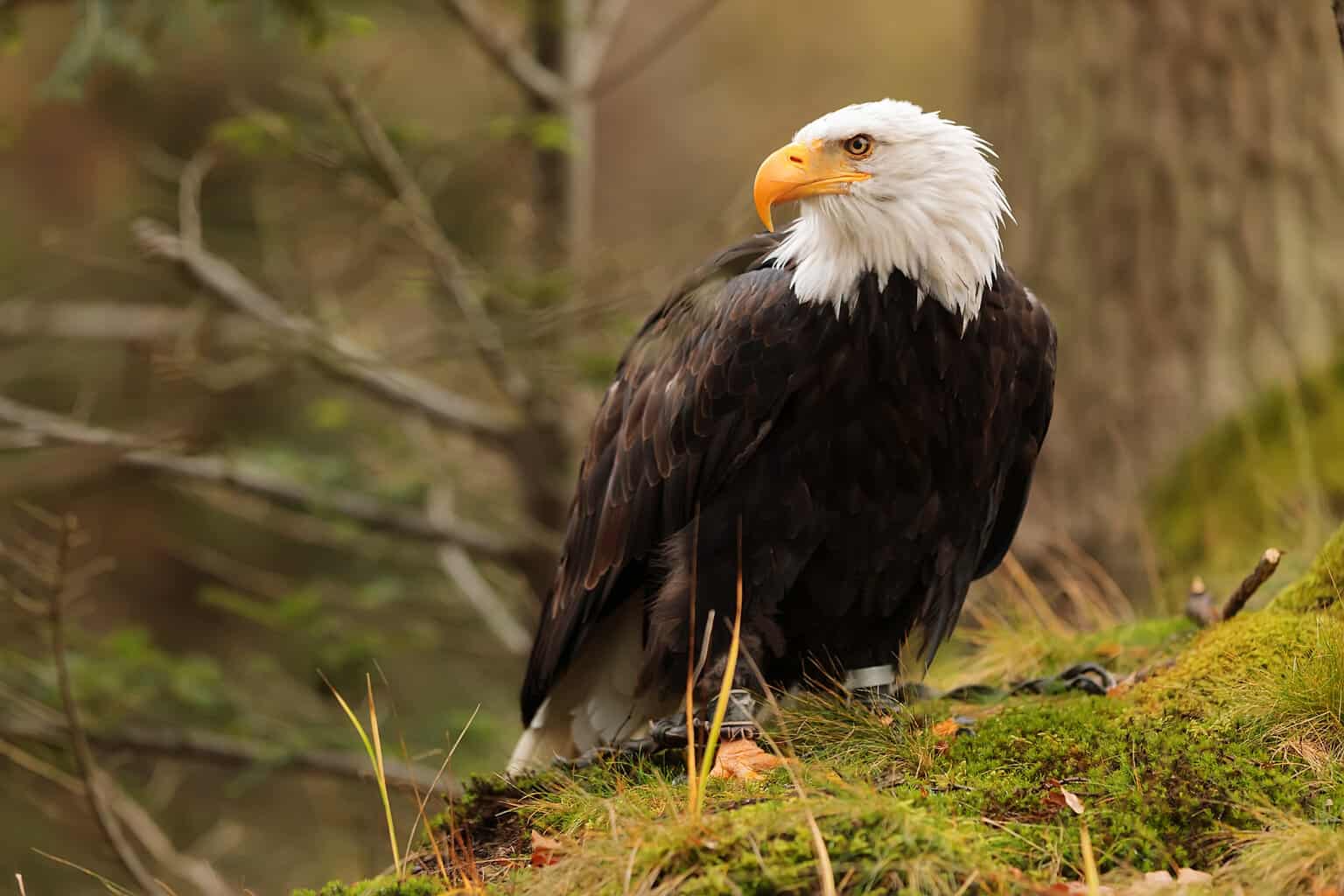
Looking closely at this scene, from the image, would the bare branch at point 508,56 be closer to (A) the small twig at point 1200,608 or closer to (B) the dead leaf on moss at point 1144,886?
(A) the small twig at point 1200,608

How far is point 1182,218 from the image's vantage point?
21.4 ft

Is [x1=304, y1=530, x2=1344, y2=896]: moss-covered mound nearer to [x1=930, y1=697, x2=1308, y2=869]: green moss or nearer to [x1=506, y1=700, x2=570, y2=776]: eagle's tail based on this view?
[x1=930, y1=697, x2=1308, y2=869]: green moss

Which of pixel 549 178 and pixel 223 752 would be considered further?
pixel 549 178

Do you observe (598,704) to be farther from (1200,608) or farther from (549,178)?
(549,178)

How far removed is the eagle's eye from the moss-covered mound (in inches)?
55.1

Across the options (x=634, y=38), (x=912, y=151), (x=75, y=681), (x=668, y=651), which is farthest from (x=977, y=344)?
(x=634, y=38)

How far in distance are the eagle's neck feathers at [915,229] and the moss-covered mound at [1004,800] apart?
41.8 inches

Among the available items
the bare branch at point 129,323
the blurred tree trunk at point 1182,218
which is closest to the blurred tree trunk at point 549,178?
the bare branch at point 129,323

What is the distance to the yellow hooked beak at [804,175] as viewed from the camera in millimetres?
3424

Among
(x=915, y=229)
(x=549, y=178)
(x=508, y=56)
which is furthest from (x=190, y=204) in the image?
(x=915, y=229)

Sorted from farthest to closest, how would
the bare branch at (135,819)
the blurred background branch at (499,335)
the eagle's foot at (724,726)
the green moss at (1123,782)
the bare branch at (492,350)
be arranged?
the blurred background branch at (499,335), the bare branch at (492,350), the bare branch at (135,819), the eagle's foot at (724,726), the green moss at (1123,782)

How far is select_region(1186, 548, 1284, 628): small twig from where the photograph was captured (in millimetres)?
3453

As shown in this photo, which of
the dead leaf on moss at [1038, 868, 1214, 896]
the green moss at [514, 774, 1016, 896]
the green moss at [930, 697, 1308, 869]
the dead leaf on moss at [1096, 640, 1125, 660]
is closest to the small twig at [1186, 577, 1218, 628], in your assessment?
the dead leaf on moss at [1096, 640, 1125, 660]

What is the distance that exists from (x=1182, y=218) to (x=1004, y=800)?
4563mm
